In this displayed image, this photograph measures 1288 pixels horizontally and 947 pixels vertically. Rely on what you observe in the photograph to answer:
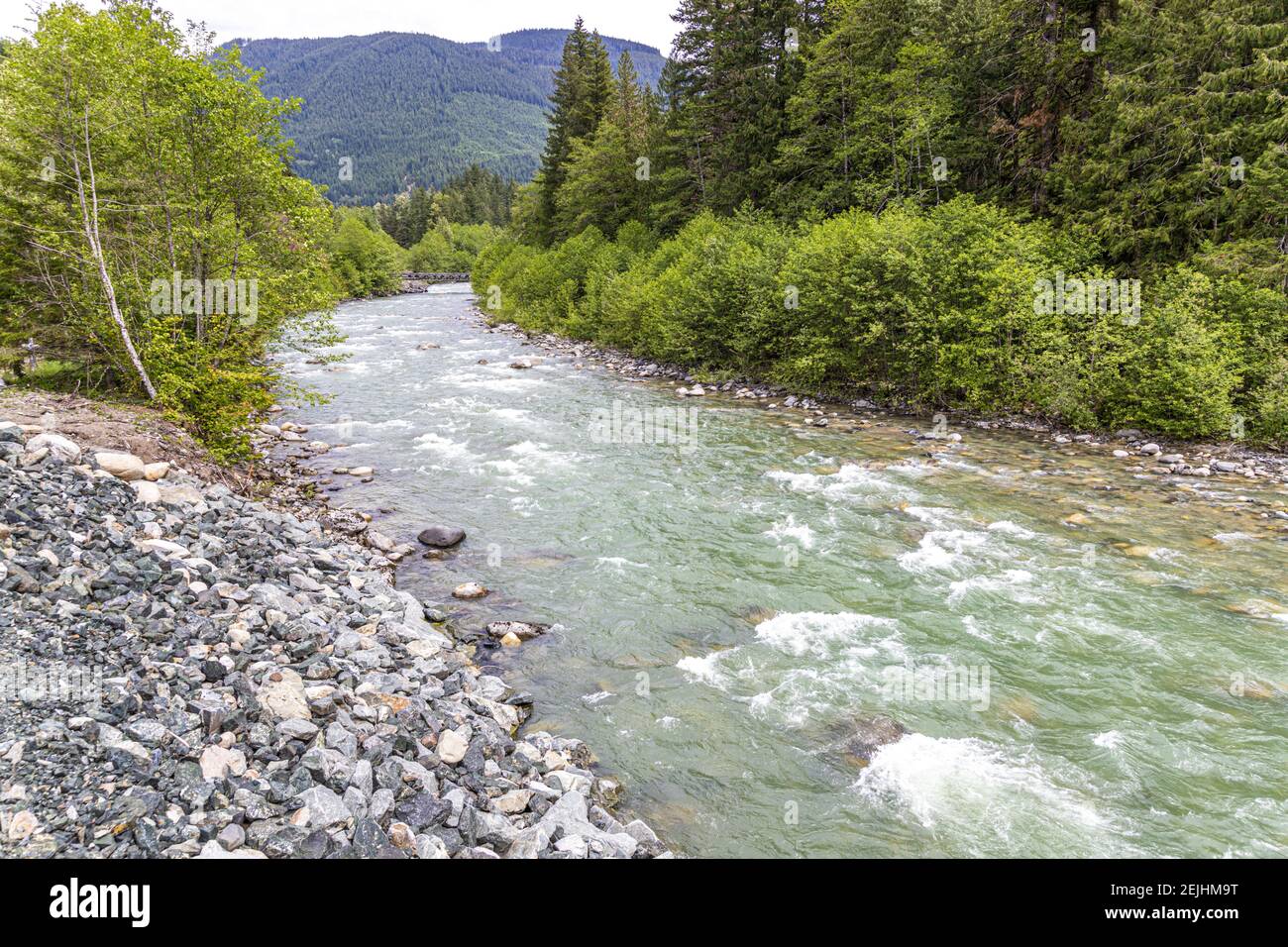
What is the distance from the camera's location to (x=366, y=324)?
44844 millimetres

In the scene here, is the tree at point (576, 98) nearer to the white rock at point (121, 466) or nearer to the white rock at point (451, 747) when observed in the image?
the white rock at point (121, 466)

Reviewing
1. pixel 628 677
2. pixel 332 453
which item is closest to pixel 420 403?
pixel 332 453

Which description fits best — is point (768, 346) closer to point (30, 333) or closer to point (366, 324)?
point (30, 333)

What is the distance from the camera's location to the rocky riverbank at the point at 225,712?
4.34 metres

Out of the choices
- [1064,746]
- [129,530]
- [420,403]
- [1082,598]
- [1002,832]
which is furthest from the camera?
[420,403]

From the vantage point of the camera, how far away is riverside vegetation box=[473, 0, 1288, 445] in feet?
53.2

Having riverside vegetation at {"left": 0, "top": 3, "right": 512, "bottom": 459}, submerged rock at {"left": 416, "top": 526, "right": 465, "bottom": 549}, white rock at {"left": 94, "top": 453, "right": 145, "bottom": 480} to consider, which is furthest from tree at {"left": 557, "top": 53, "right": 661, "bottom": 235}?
white rock at {"left": 94, "top": 453, "right": 145, "bottom": 480}

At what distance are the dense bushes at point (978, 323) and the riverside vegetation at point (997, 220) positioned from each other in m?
0.07

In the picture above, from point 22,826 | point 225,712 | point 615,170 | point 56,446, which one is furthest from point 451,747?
point 615,170

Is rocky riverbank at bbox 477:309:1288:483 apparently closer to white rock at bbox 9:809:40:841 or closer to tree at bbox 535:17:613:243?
white rock at bbox 9:809:40:841

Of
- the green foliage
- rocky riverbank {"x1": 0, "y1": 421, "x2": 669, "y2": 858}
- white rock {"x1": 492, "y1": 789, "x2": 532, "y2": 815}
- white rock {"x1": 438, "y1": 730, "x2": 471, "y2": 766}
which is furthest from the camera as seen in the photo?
the green foliage

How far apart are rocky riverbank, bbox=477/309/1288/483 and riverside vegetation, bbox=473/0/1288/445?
496 millimetres
